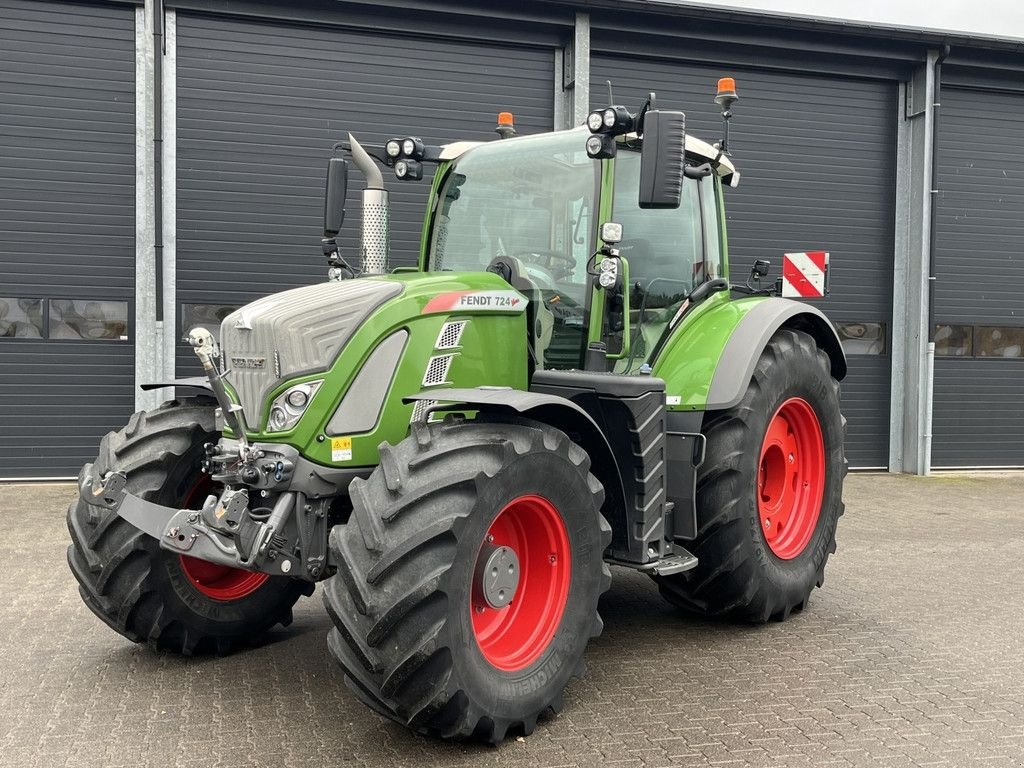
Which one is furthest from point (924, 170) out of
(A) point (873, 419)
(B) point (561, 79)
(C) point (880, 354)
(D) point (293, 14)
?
(D) point (293, 14)

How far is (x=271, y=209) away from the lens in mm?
10438

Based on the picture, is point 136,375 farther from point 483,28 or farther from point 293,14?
point 483,28

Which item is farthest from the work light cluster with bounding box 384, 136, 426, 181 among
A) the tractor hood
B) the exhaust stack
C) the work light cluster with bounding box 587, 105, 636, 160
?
the tractor hood

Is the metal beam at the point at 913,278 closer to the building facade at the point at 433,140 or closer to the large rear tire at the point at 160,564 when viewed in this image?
the building facade at the point at 433,140

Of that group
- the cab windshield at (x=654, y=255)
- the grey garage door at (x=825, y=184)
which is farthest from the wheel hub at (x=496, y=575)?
the grey garage door at (x=825, y=184)

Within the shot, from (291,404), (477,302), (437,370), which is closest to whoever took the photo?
(291,404)

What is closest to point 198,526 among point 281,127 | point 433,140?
point 281,127

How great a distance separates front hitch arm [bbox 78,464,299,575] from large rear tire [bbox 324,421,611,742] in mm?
362

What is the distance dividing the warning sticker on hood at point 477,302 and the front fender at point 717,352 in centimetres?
96

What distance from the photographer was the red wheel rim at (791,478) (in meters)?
5.50

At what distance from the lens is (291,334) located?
3828 millimetres

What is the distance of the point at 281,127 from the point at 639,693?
8.04m

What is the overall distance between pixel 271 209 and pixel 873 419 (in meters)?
7.68

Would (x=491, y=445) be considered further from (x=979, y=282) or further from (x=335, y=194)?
(x=979, y=282)
